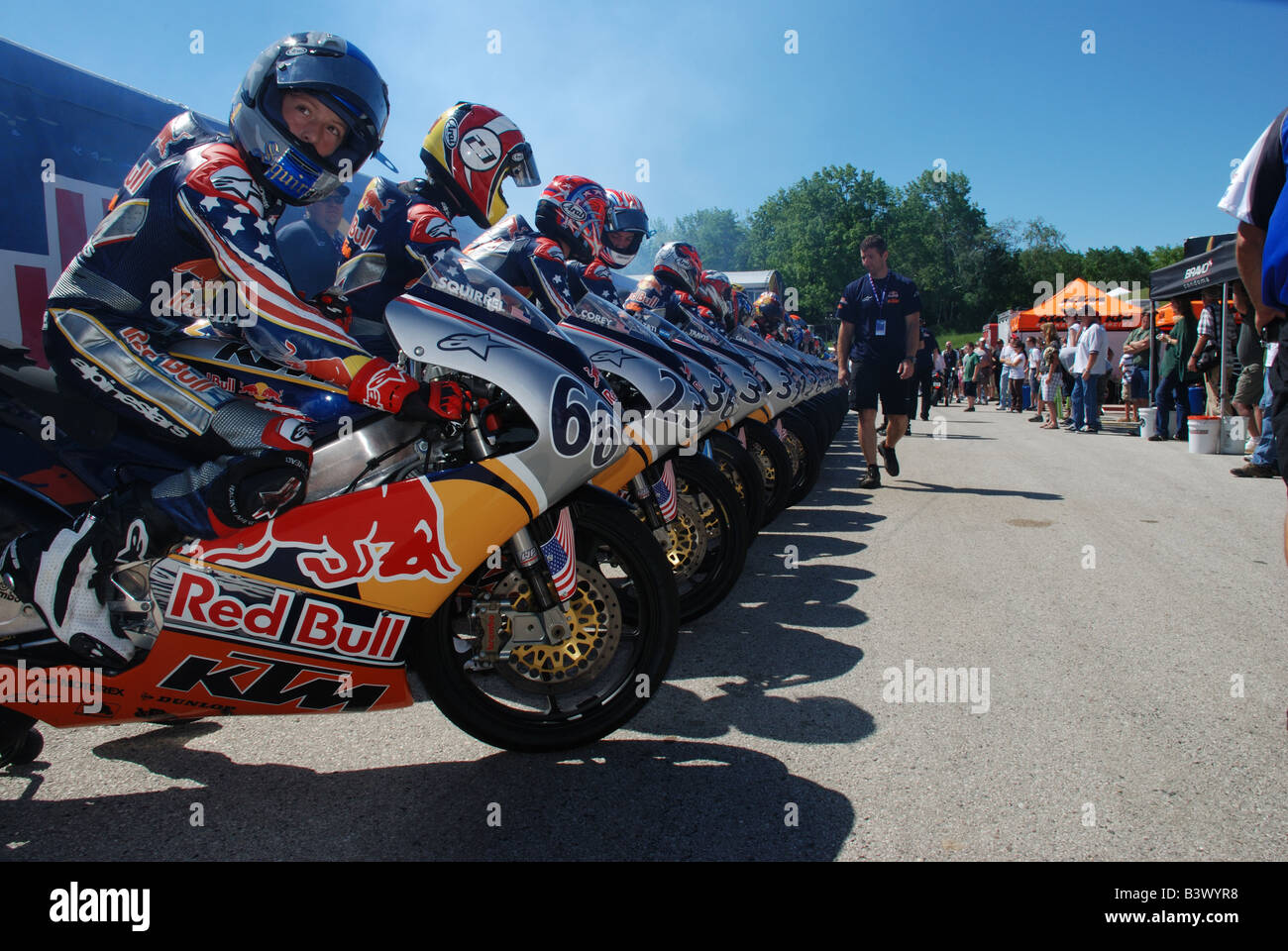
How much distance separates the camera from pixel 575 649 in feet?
8.68

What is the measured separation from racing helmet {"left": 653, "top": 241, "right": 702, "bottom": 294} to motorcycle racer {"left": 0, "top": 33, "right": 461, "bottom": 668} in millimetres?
4127

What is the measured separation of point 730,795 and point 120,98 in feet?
16.8

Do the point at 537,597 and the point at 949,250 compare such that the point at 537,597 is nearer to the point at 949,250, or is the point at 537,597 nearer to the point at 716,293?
the point at 716,293

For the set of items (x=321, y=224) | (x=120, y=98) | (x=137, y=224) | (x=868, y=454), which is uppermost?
(x=120, y=98)

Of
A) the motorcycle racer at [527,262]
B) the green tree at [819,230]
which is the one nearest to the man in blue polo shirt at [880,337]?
the motorcycle racer at [527,262]

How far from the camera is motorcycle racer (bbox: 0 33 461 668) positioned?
7.17 feet

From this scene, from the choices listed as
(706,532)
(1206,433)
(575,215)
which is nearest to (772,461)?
(706,532)

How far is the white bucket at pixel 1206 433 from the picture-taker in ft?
34.6

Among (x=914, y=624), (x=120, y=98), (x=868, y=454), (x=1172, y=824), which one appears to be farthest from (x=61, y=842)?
(x=868, y=454)

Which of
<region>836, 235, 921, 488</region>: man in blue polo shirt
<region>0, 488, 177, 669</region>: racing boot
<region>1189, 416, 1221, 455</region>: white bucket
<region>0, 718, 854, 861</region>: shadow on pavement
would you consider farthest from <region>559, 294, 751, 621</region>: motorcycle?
<region>1189, 416, 1221, 455</region>: white bucket
